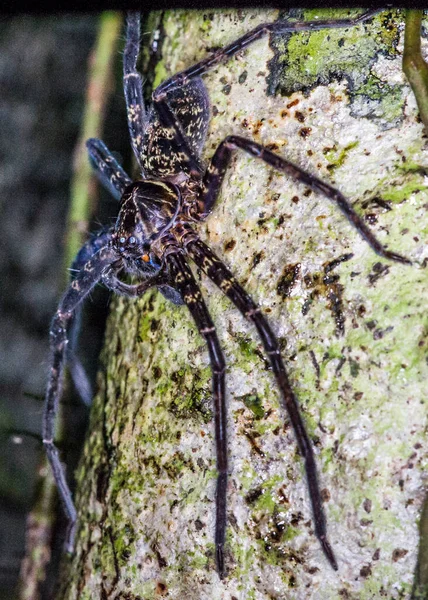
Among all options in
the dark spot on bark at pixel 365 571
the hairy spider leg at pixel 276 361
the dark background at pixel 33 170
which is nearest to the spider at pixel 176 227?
the hairy spider leg at pixel 276 361

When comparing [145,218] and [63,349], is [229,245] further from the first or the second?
[63,349]

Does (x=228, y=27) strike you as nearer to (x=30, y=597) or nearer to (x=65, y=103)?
(x=65, y=103)

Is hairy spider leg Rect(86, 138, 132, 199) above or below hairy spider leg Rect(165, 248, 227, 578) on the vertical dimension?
above

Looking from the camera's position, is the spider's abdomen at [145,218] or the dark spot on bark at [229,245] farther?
the spider's abdomen at [145,218]

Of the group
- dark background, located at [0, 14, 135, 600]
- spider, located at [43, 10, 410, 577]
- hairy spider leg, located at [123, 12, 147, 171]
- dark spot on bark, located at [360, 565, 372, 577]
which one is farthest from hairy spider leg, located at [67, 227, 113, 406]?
dark spot on bark, located at [360, 565, 372, 577]

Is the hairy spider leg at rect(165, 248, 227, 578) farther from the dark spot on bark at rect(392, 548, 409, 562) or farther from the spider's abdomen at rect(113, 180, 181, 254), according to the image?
the dark spot on bark at rect(392, 548, 409, 562)

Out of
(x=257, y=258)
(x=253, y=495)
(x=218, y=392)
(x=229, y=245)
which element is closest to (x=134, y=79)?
(x=229, y=245)

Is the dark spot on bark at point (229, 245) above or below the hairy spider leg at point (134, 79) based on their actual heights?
below

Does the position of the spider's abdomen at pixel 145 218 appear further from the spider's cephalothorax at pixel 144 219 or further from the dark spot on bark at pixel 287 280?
the dark spot on bark at pixel 287 280
